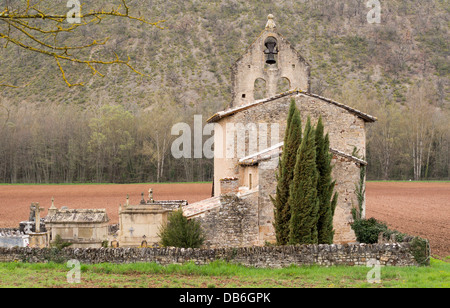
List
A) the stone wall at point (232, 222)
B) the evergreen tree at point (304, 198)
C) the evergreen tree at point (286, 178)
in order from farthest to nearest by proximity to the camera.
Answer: the stone wall at point (232, 222), the evergreen tree at point (286, 178), the evergreen tree at point (304, 198)

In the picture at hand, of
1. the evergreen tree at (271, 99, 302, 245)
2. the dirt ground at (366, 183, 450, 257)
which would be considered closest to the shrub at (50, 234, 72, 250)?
the evergreen tree at (271, 99, 302, 245)

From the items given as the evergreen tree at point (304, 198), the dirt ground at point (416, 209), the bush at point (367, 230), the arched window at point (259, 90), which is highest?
the arched window at point (259, 90)

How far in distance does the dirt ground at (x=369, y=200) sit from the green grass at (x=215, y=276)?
7048 millimetres

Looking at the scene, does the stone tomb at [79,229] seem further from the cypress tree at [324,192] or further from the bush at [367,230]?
the bush at [367,230]

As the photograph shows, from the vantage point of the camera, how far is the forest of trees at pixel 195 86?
6825 centimetres

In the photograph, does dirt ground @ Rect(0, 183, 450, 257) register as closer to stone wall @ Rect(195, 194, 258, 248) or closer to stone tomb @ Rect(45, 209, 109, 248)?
stone wall @ Rect(195, 194, 258, 248)

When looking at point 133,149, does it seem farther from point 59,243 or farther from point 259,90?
point 59,243

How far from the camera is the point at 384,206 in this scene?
37.9m

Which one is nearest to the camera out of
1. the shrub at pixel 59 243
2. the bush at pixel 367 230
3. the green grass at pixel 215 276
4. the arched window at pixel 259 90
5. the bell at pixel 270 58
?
the green grass at pixel 215 276

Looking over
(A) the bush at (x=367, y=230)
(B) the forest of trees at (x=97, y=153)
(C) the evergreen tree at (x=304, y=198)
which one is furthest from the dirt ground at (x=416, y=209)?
(B) the forest of trees at (x=97, y=153)

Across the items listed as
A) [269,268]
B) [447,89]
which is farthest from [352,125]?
[447,89]

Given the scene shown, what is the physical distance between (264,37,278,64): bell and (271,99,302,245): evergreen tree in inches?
294

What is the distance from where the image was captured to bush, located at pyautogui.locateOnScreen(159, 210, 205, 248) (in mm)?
15586

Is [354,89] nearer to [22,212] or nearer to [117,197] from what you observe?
[117,197]
